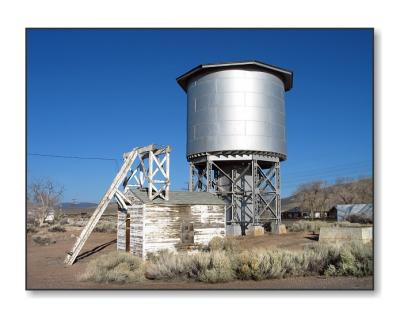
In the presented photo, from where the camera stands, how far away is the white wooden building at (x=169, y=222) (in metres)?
12.7

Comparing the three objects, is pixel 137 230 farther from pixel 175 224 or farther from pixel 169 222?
pixel 175 224

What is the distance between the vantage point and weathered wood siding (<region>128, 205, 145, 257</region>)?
41.8 ft

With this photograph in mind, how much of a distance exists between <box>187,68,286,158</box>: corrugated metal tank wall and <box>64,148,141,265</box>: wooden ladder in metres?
4.43

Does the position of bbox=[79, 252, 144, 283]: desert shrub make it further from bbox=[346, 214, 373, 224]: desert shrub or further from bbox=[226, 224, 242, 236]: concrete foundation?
bbox=[346, 214, 373, 224]: desert shrub

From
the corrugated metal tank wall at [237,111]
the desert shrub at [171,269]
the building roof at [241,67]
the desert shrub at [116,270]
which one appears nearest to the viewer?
the desert shrub at [116,270]

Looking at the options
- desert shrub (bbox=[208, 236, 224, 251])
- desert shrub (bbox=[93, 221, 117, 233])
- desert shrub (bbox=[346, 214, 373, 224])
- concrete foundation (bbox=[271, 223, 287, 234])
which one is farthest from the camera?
desert shrub (bbox=[93, 221, 117, 233])

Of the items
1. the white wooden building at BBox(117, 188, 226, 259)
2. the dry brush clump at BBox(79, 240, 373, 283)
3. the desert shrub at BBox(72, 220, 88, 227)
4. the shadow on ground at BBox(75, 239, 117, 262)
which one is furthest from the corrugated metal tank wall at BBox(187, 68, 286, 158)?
the desert shrub at BBox(72, 220, 88, 227)

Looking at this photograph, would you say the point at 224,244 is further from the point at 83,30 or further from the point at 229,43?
the point at 83,30

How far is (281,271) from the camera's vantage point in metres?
9.59

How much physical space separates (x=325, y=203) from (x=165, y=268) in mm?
29446

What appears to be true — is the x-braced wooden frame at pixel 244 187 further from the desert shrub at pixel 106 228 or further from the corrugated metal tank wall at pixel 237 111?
the desert shrub at pixel 106 228

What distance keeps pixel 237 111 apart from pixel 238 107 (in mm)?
165

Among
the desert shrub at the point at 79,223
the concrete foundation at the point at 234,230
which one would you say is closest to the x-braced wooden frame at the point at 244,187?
the concrete foundation at the point at 234,230

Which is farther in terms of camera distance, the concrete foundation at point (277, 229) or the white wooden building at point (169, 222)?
the concrete foundation at point (277, 229)
